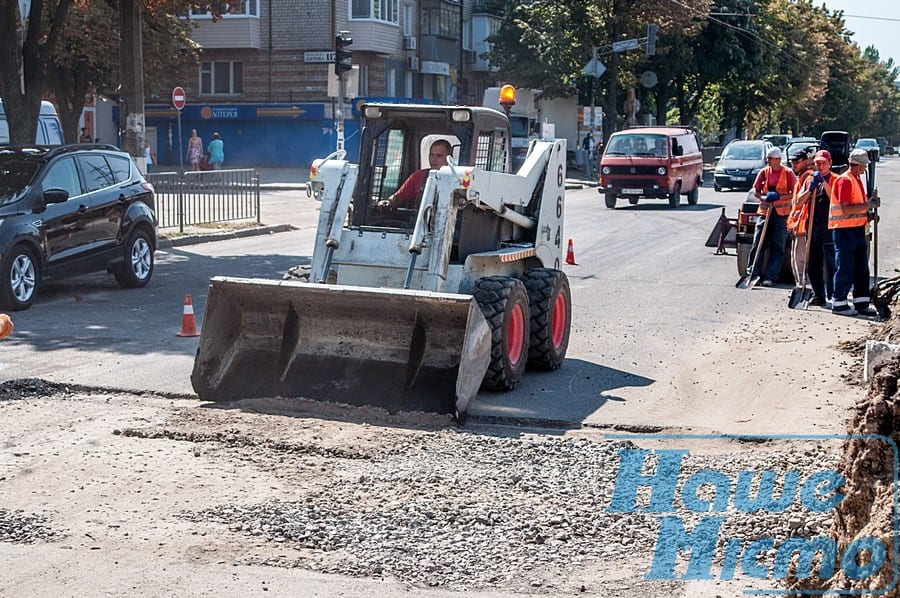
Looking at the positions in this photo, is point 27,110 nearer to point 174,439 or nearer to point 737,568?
point 174,439

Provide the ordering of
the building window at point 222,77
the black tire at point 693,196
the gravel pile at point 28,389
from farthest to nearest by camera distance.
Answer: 1. the building window at point 222,77
2. the black tire at point 693,196
3. the gravel pile at point 28,389

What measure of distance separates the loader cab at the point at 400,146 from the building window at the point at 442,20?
154 ft

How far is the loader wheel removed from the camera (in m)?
9.35

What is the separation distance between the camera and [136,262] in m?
16.0

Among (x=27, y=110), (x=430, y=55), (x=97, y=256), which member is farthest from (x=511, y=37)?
(x=97, y=256)

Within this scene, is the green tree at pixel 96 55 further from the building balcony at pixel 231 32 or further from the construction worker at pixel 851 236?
the construction worker at pixel 851 236

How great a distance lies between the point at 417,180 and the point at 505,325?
1.71 m

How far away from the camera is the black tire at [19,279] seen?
13.4m

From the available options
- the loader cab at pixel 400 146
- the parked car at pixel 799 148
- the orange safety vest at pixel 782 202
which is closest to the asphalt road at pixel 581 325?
the orange safety vest at pixel 782 202

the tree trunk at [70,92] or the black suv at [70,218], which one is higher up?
the tree trunk at [70,92]

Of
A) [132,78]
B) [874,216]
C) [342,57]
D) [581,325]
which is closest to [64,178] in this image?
[581,325]

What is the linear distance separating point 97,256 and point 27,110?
206 inches

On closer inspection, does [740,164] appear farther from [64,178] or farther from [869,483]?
[869,483]

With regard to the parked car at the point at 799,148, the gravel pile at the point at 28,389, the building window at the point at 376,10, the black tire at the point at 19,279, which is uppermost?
the building window at the point at 376,10
